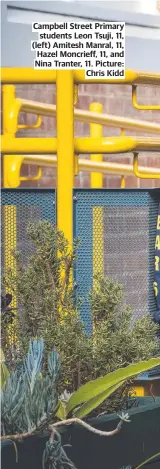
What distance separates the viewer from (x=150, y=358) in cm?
395

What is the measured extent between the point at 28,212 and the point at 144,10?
432 centimetres

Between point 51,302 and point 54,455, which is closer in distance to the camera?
point 54,455

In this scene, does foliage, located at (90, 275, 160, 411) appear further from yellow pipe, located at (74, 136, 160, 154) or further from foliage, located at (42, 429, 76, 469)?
yellow pipe, located at (74, 136, 160, 154)

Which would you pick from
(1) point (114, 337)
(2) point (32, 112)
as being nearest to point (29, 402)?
(1) point (114, 337)

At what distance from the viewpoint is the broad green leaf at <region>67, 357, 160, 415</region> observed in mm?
3693

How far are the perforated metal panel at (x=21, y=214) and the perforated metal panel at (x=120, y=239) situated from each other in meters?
0.11

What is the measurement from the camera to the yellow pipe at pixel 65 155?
14.5 feet

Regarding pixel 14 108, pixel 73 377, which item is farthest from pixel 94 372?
pixel 14 108

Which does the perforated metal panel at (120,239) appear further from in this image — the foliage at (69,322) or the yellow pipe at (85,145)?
the foliage at (69,322)

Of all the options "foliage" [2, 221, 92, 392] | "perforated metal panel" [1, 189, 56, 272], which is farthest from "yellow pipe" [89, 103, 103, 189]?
"foliage" [2, 221, 92, 392]

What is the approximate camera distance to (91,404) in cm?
372

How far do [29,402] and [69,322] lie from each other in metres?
0.53

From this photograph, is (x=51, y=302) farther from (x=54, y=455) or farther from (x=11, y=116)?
(x=11, y=116)

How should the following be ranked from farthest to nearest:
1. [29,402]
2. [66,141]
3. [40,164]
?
[40,164]
[66,141]
[29,402]
